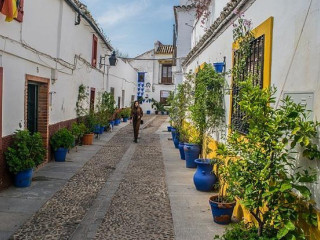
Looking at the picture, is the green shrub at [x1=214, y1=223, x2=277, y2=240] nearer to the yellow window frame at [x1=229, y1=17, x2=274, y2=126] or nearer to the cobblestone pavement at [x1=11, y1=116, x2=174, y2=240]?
the cobblestone pavement at [x1=11, y1=116, x2=174, y2=240]

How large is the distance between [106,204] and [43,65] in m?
4.36

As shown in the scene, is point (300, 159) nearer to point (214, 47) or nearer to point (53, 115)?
point (214, 47)

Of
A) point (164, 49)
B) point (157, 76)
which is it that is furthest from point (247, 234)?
point (164, 49)

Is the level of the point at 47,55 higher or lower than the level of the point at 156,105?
higher

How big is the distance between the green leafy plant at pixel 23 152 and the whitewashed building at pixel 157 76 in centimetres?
3121

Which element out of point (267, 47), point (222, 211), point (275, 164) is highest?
point (267, 47)

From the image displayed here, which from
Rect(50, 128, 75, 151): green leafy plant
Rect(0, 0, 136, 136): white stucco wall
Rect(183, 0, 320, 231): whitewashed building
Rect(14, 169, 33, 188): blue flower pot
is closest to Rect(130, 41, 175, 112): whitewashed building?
Rect(0, 0, 136, 136): white stucco wall

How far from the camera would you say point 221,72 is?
298 inches

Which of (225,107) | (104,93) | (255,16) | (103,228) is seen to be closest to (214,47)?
(225,107)

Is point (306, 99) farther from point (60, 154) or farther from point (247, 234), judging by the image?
point (60, 154)

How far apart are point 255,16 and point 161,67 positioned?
1352 inches

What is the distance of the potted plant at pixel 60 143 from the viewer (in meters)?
9.82

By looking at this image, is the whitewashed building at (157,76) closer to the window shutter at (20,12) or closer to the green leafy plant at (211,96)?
the green leafy plant at (211,96)

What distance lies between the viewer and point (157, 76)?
130 ft
